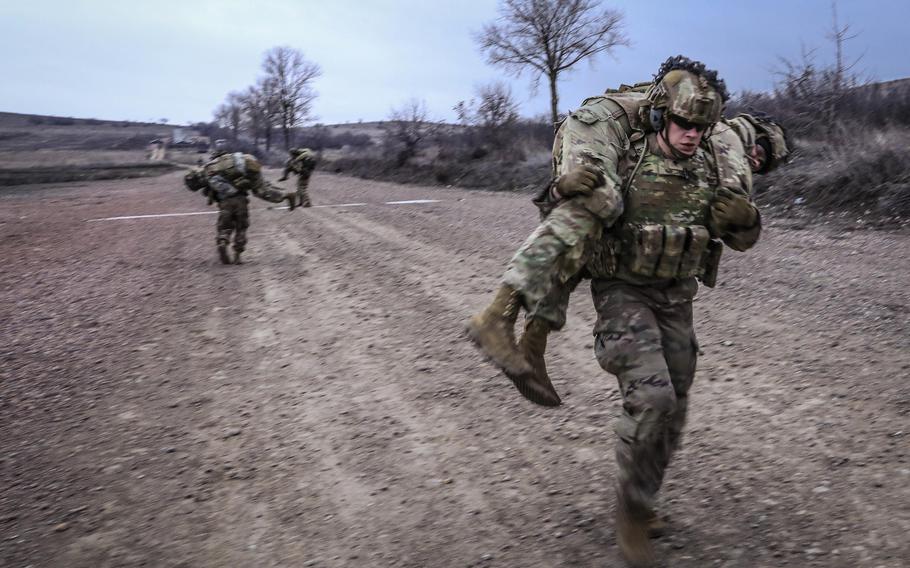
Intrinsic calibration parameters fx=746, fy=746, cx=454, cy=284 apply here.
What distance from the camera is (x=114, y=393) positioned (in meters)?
5.60

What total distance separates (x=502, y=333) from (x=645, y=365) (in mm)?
601

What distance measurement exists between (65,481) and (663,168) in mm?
3610

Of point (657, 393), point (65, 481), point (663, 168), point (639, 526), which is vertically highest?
point (663, 168)

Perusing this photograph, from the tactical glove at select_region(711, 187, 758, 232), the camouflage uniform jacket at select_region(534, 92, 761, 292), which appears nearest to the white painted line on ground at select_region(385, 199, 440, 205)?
the camouflage uniform jacket at select_region(534, 92, 761, 292)

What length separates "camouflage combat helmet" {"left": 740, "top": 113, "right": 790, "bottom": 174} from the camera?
3.45 meters

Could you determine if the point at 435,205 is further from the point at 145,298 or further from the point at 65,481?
the point at 65,481

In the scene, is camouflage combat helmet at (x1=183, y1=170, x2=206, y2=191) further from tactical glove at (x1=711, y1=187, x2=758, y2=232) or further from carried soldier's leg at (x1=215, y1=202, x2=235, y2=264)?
tactical glove at (x1=711, y1=187, x2=758, y2=232)

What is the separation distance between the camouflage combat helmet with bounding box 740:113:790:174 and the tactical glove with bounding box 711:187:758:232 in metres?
0.53

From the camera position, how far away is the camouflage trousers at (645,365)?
9.55 ft

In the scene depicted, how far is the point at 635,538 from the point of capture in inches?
119

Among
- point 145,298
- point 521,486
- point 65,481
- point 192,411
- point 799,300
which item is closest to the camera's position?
point 521,486

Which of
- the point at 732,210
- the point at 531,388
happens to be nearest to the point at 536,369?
the point at 531,388

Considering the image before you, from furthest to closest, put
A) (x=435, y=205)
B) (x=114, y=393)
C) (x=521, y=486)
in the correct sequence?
(x=435, y=205), (x=114, y=393), (x=521, y=486)

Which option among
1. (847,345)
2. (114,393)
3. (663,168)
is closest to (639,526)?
(663,168)
